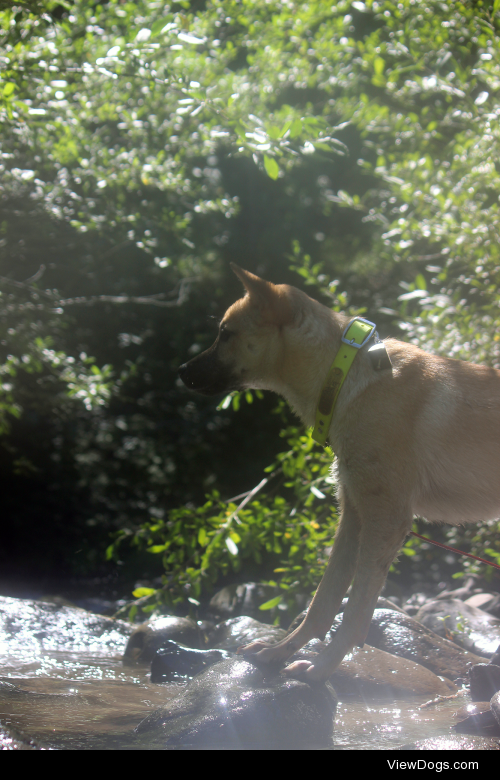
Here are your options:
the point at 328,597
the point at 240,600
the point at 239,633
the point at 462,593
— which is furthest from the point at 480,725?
the point at 462,593

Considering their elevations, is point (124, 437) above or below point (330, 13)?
below

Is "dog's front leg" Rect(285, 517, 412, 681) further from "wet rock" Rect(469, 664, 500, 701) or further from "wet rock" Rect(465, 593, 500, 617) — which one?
"wet rock" Rect(465, 593, 500, 617)

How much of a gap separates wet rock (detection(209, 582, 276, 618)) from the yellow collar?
2.99 metres

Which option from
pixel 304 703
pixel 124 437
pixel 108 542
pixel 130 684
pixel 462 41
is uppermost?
pixel 462 41

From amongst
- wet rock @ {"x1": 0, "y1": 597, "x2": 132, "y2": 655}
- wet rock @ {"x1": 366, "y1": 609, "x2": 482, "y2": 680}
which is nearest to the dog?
wet rock @ {"x1": 366, "y1": 609, "x2": 482, "y2": 680}

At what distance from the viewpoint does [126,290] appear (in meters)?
8.71

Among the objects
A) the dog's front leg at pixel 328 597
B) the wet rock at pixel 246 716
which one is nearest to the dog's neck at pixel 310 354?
the dog's front leg at pixel 328 597

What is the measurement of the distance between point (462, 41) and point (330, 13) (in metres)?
1.44

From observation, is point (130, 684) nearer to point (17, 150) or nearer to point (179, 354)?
point (17, 150)

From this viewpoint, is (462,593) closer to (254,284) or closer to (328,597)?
(328,597)

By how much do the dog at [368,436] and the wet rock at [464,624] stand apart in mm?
1743
